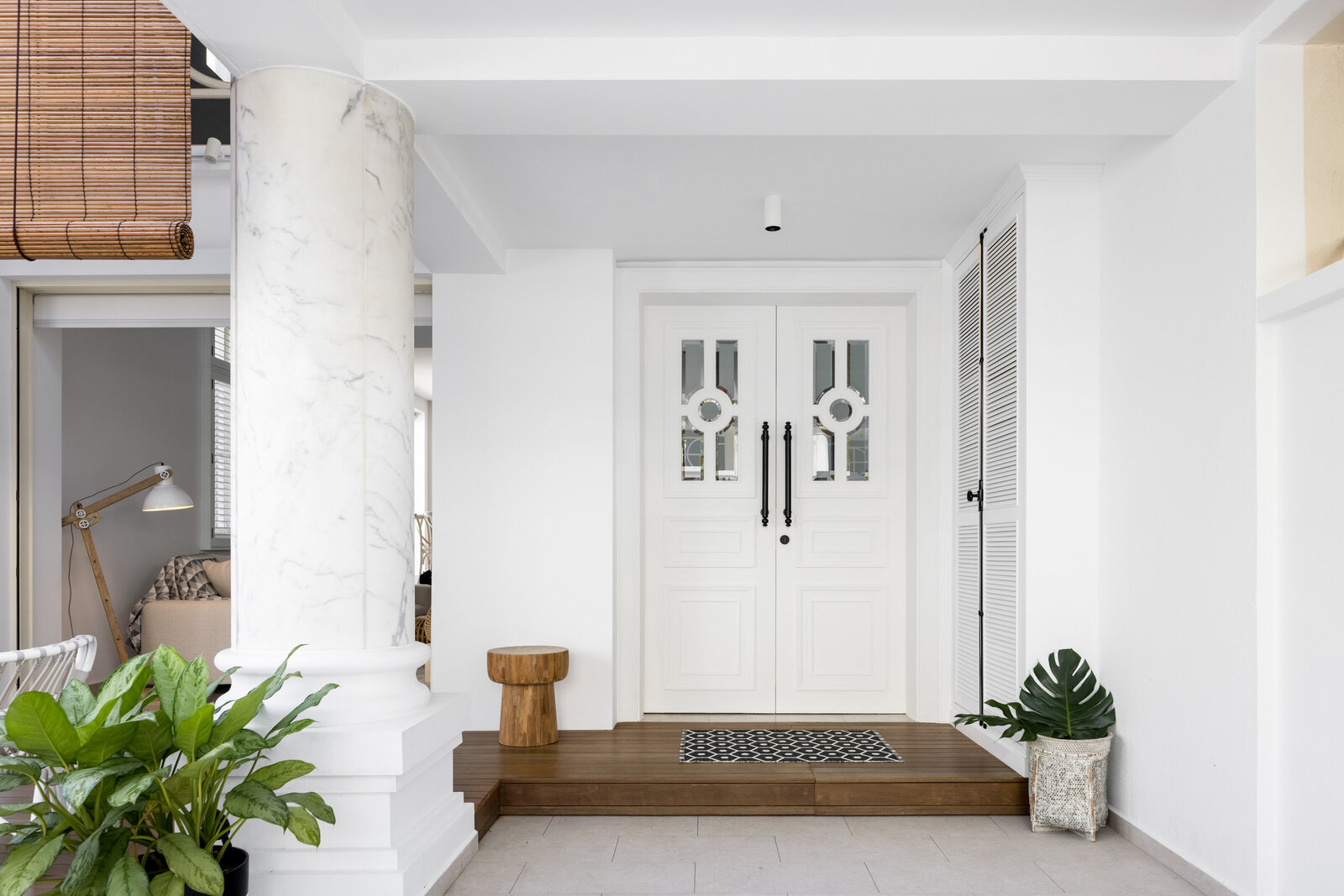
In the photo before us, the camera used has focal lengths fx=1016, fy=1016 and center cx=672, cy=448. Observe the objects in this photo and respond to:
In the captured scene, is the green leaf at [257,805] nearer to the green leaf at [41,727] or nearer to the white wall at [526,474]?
the green leaf at [41,727]

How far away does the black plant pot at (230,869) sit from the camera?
2.15m

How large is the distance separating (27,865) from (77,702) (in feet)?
1.11

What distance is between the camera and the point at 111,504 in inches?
241

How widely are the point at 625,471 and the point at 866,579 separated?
138 centimetres

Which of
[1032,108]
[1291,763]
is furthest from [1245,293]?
[1291,763]

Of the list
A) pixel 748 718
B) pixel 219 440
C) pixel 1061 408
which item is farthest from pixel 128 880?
pixel 219 440

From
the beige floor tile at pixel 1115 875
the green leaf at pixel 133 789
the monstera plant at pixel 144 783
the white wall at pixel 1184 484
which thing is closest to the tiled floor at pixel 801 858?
the beige floor tile at pixel 1115 875

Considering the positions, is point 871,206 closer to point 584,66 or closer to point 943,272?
point 943,272

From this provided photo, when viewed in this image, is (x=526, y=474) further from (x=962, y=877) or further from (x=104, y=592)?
(x=104, y=592)

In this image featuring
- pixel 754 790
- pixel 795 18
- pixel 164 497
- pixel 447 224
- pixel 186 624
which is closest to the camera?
pixel 795 18

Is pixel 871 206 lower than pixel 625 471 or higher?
higher

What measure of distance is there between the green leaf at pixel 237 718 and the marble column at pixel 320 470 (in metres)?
0.31

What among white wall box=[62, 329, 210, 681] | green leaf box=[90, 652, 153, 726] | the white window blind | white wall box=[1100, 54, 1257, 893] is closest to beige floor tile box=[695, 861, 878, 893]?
white wall box=[1100, 54, 1257, 893]

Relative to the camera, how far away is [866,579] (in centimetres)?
525
